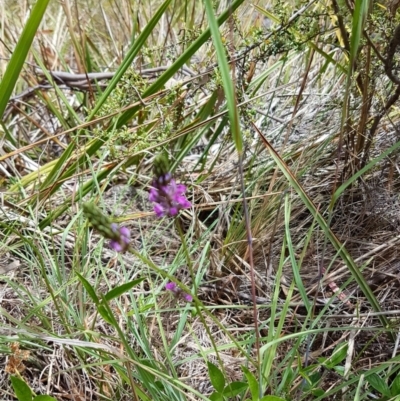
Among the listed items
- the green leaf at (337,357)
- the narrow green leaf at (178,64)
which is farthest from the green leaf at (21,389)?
the narrow green leaf at (178,64)

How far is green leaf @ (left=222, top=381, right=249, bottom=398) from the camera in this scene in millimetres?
729

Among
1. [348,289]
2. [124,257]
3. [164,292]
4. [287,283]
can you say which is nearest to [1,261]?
[124,257]

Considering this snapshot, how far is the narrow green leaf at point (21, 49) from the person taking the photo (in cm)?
83

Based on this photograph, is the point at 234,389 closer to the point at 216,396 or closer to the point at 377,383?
the point at 216,396

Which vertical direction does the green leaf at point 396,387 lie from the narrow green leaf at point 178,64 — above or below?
below

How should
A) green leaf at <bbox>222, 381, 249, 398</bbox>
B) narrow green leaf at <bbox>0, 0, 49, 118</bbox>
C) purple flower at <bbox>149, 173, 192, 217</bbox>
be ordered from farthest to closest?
1. narrow green leaf at <bbox>0, 0, 49, 118</bbox>
2. green leaf at <bbox>222, 381, 249, 398</bbox>
3. purple flower at <bbox>149, 173, 192, 217</bbox>

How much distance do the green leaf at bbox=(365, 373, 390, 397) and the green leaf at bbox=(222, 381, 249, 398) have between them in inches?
7.1

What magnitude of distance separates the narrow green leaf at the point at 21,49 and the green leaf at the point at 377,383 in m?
0.73

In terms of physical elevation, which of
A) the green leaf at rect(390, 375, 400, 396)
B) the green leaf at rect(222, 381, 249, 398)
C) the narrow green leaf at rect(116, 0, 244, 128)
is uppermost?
the narrow green leaf at rect(116, 0, 244, 128)

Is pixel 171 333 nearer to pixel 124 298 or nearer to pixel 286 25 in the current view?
pixel 124 298

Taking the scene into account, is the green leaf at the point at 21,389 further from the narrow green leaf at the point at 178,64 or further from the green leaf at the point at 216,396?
the narrow green leaf at the point at 178,64

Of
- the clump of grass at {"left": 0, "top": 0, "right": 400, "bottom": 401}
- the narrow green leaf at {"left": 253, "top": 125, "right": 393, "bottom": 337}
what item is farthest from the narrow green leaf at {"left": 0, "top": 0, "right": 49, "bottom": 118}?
the narrow green leaf at {"left": 253, "top": 125, "right": 393, "bottom": 337}

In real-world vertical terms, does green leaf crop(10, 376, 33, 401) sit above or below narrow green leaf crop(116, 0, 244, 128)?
below

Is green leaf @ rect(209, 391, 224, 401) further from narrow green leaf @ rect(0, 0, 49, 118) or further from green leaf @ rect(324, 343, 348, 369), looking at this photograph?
narrow green leaf @ rect(0, 0, 49, 118)
